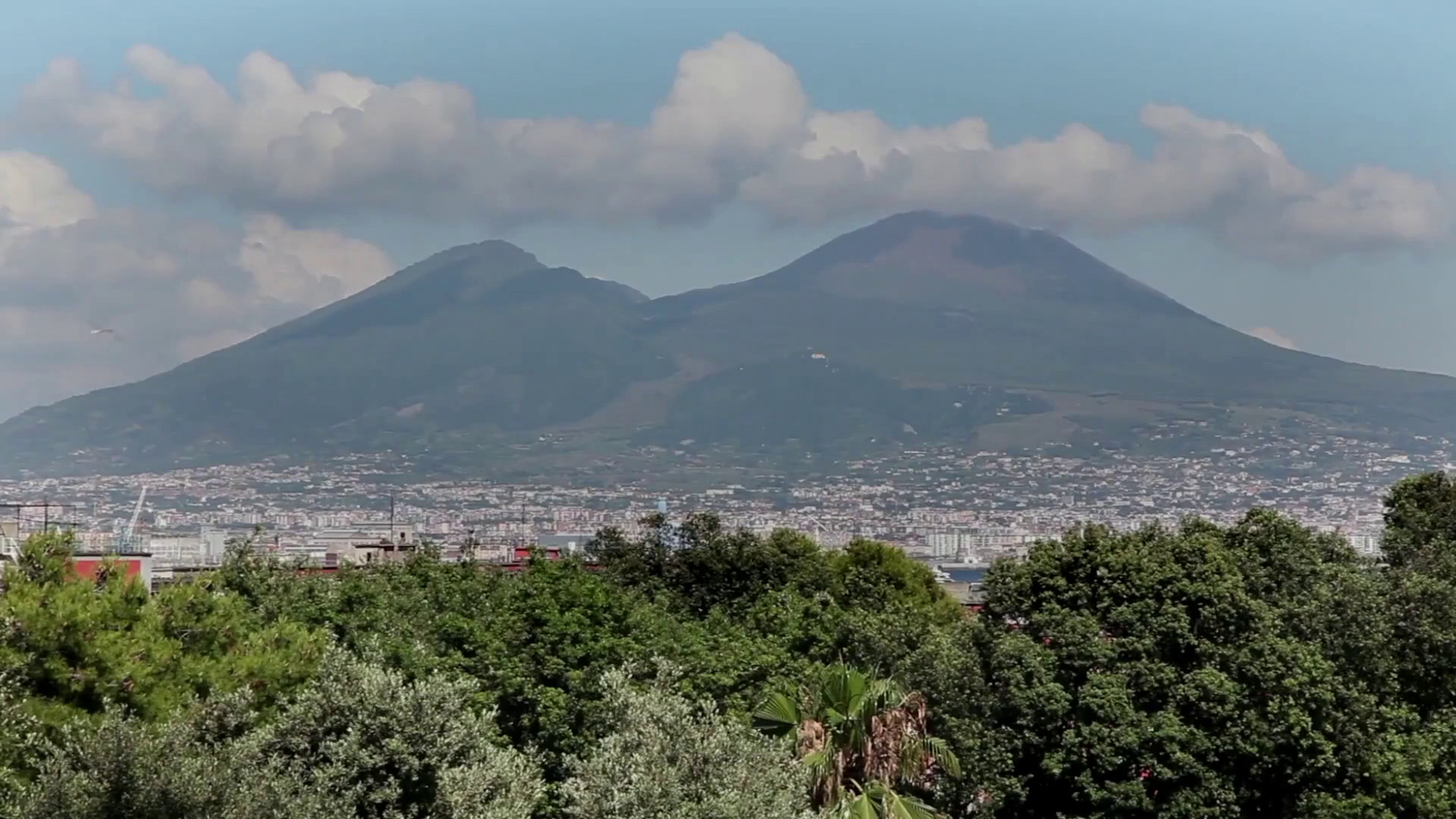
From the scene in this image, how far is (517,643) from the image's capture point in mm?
27672

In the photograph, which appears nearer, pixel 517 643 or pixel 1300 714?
pixel 1300 714

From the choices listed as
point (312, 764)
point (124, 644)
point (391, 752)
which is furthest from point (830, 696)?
point (124, 644)

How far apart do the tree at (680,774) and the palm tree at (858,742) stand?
139 inches

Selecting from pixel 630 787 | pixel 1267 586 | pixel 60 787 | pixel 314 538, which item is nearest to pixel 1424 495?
pixel 1267 586

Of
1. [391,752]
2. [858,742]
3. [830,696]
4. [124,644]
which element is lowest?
[858,742]

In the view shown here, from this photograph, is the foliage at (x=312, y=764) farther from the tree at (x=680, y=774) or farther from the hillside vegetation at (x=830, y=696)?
the tree at (x=680, y=774)

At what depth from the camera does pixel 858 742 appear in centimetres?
2472

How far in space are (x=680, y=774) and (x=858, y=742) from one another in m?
6.31

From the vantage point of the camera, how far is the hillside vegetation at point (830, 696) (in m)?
19.4

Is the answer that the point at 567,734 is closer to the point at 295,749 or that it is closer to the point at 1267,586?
the point at 295,749

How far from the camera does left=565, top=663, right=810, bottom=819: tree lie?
18.4 m

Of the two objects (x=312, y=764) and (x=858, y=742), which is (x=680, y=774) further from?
(x=858, y=742)

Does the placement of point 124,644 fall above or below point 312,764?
above

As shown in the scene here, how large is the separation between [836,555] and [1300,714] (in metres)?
35.3
